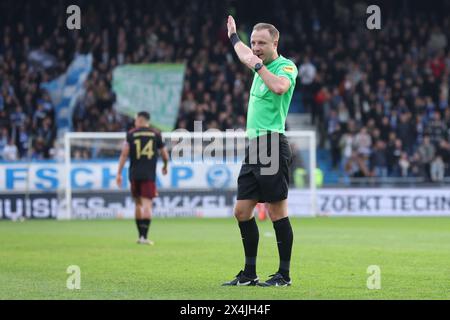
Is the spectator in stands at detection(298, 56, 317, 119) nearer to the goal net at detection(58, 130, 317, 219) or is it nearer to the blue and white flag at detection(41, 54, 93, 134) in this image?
the goal net at detection(58, 130, 317, 219)

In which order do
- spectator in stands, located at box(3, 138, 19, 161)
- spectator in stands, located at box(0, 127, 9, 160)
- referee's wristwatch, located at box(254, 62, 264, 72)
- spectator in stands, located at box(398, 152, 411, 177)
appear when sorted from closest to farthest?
referee's wristwatch, located at box(254, 62, 264, 72), spectator in stands, located at box(3, 138, 19, 161), spectator in stands, located at box(0, 127, 9, 160), spectator in stands, located at box(398, 152, 411, 177)

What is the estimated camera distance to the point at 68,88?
2912cm

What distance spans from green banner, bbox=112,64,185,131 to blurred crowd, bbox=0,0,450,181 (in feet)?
1.45

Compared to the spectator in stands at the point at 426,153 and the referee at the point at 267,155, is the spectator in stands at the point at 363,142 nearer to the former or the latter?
the spectator in stands at the point at 426,153

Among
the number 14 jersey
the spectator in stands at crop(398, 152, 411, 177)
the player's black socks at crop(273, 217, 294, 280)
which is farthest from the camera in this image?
the spectator in stands at crop(398, 152, 411, 177)

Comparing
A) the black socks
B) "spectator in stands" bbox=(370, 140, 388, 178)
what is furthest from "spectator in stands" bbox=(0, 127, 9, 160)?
the black socks

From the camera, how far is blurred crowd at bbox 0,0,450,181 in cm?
2873

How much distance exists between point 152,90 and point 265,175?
20.2 m

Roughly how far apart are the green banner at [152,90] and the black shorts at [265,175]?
19.5m

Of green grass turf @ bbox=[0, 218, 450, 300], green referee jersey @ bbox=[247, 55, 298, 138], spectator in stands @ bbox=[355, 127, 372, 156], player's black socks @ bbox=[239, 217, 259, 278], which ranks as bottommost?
green grass turf @ bbox=[0, 218, 450, 300]

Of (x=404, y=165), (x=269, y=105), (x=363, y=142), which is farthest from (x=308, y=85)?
(x=269, y=105)

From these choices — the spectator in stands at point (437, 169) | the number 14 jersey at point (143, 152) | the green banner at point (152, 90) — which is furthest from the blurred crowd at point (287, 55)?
the number 14 jersey at point (143, 152)

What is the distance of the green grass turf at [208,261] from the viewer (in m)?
8.82

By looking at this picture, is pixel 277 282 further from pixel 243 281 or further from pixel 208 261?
pixel 208 261
